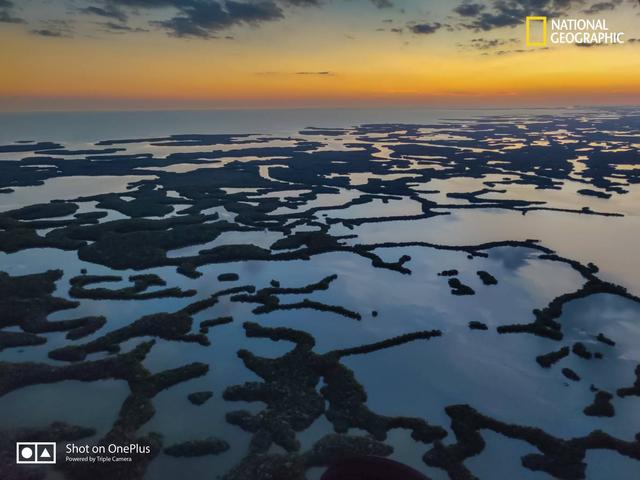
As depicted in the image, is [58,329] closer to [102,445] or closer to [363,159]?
[102,445]

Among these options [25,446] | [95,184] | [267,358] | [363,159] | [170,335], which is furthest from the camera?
[363,159]

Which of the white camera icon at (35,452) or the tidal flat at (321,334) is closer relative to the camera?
the white camera icon at (35,452)

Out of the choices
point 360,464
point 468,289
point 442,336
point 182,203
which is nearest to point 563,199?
point 468,289

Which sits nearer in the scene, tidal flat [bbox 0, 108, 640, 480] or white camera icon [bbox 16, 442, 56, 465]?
white camera icon [bbox 16, 442, 56, 465]

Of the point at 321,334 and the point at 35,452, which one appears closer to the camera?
the point at 35,452
